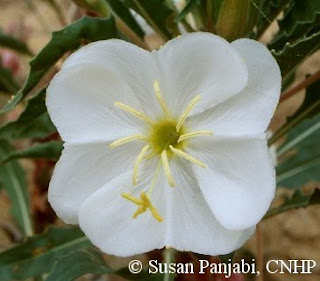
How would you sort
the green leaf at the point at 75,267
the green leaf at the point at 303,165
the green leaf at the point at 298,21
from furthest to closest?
the green leaf at the point at 303,165, the green leaf at the point at 75,267, the green leaf at the point at 298,21

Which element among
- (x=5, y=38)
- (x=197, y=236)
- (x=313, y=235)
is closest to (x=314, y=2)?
(x=197, y=236)

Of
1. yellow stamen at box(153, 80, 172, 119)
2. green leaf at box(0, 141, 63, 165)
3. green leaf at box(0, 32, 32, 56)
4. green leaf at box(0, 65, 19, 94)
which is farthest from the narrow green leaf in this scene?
green leaf at box(0, 65, 19, 94)

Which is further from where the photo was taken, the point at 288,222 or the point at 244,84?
the point at 288,222

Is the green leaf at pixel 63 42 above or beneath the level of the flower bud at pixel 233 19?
above

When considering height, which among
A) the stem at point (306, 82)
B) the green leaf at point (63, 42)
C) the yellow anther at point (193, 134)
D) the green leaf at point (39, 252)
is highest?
the green leaf at point (63, 42)

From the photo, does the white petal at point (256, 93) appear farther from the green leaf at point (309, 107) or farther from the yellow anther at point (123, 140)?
the green leaf at point (309, 107)

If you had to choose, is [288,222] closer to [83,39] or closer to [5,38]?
[5,38]

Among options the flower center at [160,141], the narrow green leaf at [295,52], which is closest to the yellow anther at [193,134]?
the flower center at [160,141]
